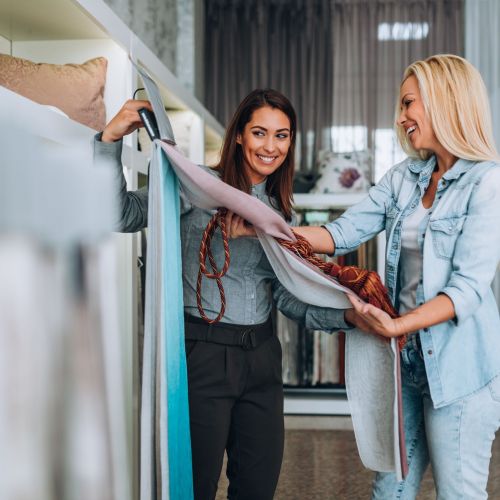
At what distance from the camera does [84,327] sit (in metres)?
0.62

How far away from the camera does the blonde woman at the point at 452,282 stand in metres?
1.43

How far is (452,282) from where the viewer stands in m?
1.42

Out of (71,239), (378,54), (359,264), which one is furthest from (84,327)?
(378,54)

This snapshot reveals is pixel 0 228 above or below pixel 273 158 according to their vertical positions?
below

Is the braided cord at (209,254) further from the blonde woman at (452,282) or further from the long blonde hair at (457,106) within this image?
the long blonde hair at (457,106)

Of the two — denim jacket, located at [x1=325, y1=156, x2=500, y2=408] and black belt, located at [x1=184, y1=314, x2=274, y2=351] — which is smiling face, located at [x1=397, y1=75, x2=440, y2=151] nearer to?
denim jacket, located at [x1=325, y1=156, x2=500, y2=408]

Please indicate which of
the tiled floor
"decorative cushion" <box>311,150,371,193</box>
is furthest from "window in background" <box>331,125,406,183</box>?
the tiled floor

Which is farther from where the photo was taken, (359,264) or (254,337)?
(359,264)

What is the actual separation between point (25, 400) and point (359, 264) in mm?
3554

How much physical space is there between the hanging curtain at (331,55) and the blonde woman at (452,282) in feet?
11.8

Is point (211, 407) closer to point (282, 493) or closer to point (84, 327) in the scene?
point (84, 327)

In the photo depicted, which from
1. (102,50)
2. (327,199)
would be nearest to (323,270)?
(102,50)

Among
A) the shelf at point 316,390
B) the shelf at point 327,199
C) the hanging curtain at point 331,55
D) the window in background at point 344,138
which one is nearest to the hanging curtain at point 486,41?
the hanging curtain at point 331,55

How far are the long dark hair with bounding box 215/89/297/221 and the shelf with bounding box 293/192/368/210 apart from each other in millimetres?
2190
